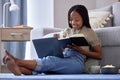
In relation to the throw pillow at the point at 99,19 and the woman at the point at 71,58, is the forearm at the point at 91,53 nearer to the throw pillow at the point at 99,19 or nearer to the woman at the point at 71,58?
the woman at the point at 71,58

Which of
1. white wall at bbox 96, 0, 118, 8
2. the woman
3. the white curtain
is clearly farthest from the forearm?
the white curtain

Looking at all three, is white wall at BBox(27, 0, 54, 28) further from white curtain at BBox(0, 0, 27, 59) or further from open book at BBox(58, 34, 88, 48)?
open book at BBox(58, 34, 88, 48)

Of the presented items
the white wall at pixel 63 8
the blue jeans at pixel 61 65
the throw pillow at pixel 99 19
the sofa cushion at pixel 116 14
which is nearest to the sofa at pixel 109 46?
the blue jeans at pixel 61 65

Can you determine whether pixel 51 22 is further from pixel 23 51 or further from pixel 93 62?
pixel 93 62

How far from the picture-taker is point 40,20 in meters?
3.53

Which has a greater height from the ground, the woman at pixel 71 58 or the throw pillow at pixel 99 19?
the throw pillow at pixel 99 19

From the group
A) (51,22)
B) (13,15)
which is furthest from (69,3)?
(13,15)

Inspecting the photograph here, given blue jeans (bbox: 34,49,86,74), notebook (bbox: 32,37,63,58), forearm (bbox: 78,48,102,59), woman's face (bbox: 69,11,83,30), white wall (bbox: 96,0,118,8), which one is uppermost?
white wall (bbox: 96,0,118,8)

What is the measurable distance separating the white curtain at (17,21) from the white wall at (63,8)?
38 cm

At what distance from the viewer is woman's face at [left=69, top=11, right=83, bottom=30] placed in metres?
2.13

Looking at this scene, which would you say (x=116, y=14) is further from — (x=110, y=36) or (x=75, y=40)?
(x=75, y=40)

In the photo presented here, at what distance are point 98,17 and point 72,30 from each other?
0.60 meters

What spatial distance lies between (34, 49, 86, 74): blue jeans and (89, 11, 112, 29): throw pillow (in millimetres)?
738

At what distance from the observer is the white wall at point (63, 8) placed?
3.55 metres
